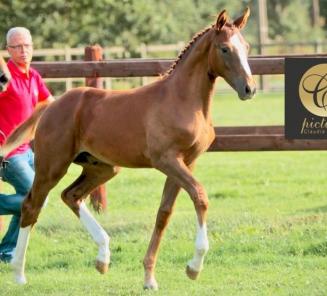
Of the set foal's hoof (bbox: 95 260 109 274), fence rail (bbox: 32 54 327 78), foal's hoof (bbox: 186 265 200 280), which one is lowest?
foal's hoof (bbox: 95 260 109 274)

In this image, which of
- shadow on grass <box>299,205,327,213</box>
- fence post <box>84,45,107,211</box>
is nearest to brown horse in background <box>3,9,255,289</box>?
fence post <box>84,45,107,211</box>

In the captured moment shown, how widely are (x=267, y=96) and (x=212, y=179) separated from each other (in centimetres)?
2194

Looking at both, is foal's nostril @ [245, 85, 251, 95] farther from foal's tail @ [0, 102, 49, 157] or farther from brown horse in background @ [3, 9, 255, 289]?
foal's tail @ [0, 102, 49, 157]

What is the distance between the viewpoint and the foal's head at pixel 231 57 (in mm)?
7992

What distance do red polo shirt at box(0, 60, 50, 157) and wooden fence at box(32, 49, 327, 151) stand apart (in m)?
1.89

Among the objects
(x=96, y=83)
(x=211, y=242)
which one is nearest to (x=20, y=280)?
(x=211, y=242)

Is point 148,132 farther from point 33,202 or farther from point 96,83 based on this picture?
point 96,83

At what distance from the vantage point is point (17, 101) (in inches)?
367

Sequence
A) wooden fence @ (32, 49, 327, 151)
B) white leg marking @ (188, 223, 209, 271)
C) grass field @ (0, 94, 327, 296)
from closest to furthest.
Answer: white leg marking @ (188, 223, 209, 271) → grass field @ (0, 94, 327, 296) → wooden fence @ (32, 49, 327, 151)

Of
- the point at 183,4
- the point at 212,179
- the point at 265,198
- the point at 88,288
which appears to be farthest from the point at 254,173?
the point at 183,4

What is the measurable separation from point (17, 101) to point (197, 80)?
1797 mm

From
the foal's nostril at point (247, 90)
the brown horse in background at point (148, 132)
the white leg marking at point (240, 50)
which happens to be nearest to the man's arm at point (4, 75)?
the brown horse in background at point (148, 132)

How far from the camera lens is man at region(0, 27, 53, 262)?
9273mm

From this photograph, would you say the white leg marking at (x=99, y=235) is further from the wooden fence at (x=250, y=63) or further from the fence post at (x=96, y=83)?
the fence post at (x=96, y=83)
